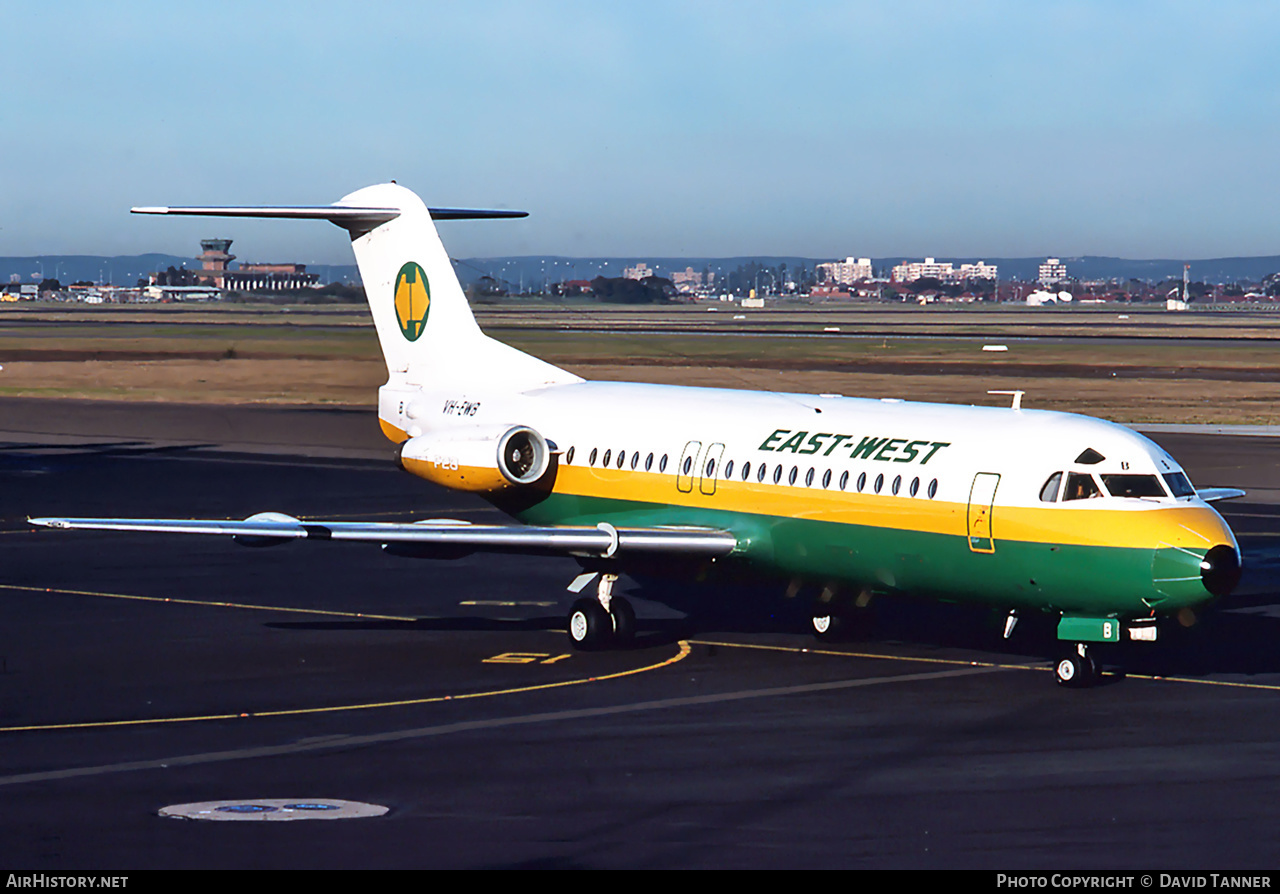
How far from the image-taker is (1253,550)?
118 ft

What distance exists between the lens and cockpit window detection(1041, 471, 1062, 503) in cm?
2191

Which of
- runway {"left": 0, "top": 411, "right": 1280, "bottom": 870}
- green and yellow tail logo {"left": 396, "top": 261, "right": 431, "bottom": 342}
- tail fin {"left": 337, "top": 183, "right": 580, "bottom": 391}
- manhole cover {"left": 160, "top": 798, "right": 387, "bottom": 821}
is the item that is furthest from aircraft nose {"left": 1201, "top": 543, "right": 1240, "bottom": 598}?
green and yellow tail logo {"left": 396, "top": 261, "right": 431, "bottom": 342}

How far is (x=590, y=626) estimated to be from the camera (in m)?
25.2

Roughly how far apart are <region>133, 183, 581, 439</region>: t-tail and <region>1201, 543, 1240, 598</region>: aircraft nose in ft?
40.2

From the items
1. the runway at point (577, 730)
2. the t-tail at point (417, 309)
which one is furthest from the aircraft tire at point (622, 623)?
the t-tail at point (417, 309)

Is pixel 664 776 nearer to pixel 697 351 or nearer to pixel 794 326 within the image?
pixel 697 351

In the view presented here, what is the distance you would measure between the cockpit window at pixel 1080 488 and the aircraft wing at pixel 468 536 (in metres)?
5.06

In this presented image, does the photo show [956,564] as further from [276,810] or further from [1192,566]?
[276,810]

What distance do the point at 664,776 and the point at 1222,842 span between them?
18.2 feet

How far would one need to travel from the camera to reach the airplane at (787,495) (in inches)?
853

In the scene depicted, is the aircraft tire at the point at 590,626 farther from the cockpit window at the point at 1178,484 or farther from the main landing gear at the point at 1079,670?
the cockpit window at the point at 1178,484

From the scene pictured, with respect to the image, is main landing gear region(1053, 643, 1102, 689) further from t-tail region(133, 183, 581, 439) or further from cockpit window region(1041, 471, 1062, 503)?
t-tail region(133, 183, 581, 439)

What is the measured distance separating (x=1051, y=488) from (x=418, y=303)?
43.6 ft

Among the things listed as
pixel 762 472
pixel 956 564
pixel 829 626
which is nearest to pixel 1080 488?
pixel 956 564
